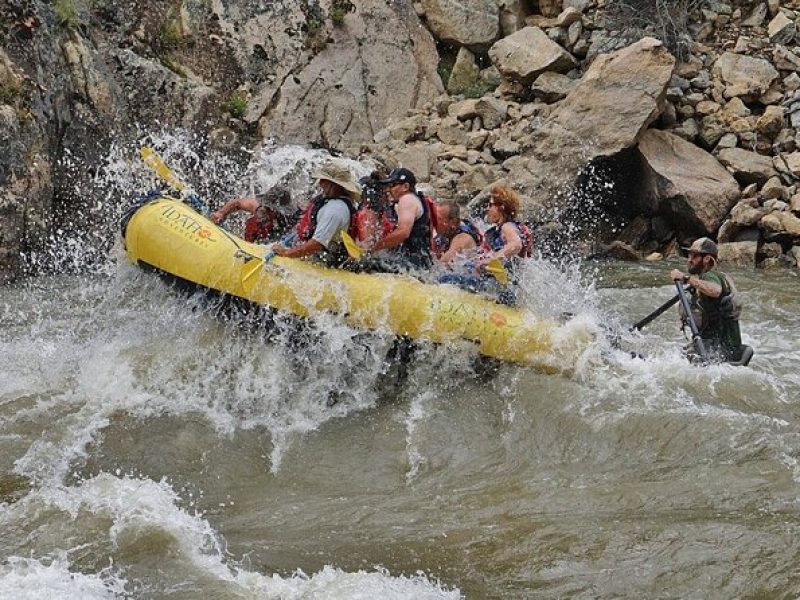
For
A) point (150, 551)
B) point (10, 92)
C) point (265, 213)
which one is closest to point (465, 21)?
point (10, 92)

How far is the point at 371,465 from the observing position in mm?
5586

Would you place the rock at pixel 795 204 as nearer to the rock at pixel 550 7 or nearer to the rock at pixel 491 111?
the rock at pixel 491 111

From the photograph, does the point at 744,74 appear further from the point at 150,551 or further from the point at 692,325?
the point at 150,551

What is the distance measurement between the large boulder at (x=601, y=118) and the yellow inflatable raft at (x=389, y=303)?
5647mm

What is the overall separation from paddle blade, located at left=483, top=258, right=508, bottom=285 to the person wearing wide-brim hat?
106cm

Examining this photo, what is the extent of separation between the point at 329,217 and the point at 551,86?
7807mm

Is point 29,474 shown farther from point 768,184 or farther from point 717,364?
point 768,184

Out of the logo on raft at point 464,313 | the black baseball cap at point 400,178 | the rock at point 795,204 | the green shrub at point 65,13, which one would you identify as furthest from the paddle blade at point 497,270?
the green shrub at point 65,13

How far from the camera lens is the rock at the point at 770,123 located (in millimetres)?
12352

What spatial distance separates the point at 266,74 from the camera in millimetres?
13812

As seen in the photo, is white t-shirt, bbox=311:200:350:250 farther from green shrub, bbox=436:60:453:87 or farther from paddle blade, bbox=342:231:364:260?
green shrub, bbox=436:60:453:87

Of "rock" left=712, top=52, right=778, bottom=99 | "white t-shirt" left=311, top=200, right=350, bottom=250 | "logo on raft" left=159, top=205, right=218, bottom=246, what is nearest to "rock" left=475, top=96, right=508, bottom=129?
"rock" left=712, top=52, right=778, bottom=99

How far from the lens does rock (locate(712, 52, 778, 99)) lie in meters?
12.8

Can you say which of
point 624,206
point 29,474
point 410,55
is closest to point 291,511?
point 29,474
